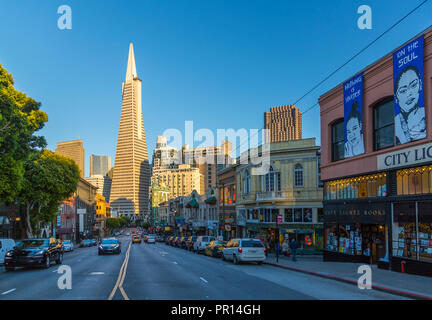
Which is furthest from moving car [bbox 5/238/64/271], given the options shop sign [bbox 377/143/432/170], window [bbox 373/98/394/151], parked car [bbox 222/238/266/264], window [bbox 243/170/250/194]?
window [bbox 243/170/250/194]

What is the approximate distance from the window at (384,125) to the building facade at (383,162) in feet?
0.16

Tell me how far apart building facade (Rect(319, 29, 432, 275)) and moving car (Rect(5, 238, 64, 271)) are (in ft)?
54.4

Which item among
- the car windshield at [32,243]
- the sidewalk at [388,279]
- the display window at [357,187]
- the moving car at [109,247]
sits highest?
the display window at [357,187]

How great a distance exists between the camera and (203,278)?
1733cm

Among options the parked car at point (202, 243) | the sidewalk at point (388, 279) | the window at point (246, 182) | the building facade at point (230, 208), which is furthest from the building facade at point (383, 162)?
the building facade at point (230, 208)

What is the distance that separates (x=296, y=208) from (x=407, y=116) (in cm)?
1952

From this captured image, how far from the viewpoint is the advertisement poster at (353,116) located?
22.3m

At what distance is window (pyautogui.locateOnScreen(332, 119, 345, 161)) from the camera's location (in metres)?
25.3

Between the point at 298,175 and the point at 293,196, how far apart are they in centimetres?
199

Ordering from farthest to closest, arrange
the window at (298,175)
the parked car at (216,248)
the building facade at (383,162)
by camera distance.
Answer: the window at (298,175) < the parked car at (216,248) < the building facade at (383,162)

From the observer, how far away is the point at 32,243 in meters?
23.2

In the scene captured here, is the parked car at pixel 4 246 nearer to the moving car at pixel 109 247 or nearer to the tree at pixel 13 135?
the tree at pixel 13 135
